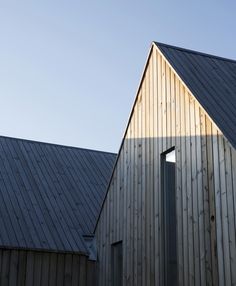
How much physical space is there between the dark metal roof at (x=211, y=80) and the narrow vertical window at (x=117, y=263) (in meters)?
4.08

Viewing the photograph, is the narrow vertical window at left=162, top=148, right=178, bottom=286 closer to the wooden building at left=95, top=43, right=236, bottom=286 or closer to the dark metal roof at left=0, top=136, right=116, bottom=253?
the wooden building at left=95, top=43, right=236, bottom=286

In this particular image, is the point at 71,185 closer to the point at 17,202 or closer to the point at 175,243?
the point at 17,202

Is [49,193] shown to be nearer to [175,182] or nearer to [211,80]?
[175,182]

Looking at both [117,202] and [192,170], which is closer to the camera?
[192,170]

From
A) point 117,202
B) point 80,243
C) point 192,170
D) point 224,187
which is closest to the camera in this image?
point 224,187

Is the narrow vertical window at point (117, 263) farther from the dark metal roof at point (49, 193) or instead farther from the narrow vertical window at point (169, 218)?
the narrow vertical window at point (169, 218)

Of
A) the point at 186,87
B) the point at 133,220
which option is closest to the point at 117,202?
the point at 133,220

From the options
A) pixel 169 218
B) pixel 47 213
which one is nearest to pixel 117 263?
pixel 169 218

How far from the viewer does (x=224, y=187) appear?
8.21 meters

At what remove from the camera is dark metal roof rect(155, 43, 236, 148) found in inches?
352

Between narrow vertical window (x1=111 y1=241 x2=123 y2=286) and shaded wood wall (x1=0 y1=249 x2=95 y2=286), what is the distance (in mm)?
1221

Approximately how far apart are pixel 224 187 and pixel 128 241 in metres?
3.76

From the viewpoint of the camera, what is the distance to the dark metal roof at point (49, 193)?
12969 mm

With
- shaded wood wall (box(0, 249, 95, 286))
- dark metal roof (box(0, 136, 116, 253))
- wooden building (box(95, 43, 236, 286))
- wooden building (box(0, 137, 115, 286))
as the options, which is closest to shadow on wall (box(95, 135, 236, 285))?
wooden building (box(95, 43, 236, 286))
